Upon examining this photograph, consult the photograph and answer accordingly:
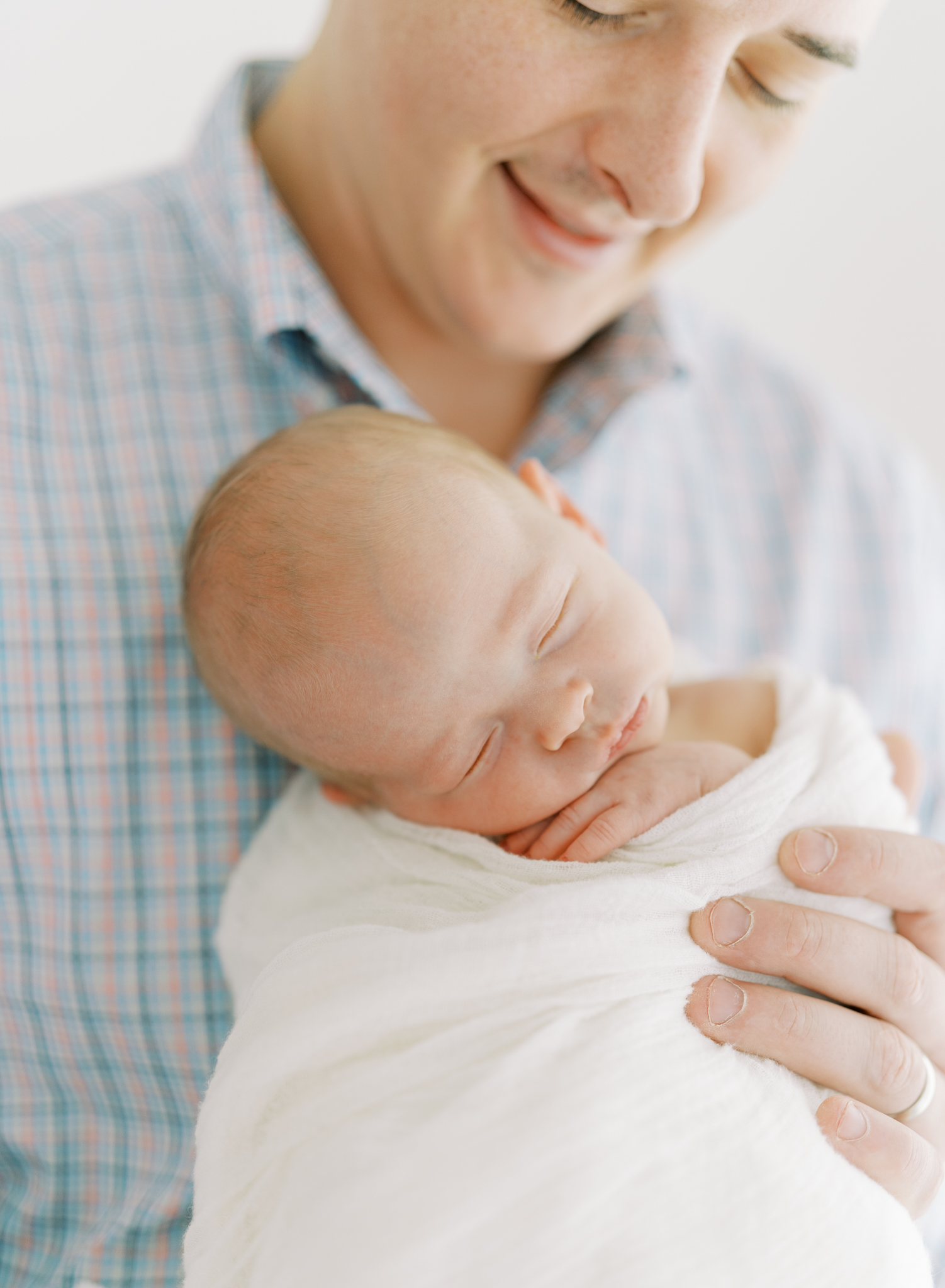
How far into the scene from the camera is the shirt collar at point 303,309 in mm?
1220

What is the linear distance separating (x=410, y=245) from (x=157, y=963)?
92 cm

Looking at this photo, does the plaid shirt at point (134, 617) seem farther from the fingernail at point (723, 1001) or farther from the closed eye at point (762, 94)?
the fingernail at point (723, 1001)

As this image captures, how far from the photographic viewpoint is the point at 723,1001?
0.83 metres

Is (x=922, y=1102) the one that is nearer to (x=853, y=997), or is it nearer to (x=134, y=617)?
(x=853, y=997)

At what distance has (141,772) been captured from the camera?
45.6 inches

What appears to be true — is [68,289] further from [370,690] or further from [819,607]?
[819,607]

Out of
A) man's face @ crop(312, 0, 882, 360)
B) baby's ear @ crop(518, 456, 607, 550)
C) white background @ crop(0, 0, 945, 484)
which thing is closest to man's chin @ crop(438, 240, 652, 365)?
man's face @ crop(312, 0, 882, 360)

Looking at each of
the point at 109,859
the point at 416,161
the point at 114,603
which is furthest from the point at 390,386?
the point at 109,859

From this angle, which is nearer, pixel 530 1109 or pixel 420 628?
pixel 530 1109

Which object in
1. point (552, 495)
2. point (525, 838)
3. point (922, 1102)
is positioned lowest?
point (922, 1102)

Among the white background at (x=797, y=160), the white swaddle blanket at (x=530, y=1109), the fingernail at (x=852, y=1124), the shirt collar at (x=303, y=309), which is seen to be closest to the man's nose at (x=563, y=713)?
the white swaddle blanket at (x=530, y=1109)

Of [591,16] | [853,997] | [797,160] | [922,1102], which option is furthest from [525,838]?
[797,160]

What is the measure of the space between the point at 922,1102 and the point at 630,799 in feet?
1.33

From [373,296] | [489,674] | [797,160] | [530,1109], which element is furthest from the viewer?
[797,160]
